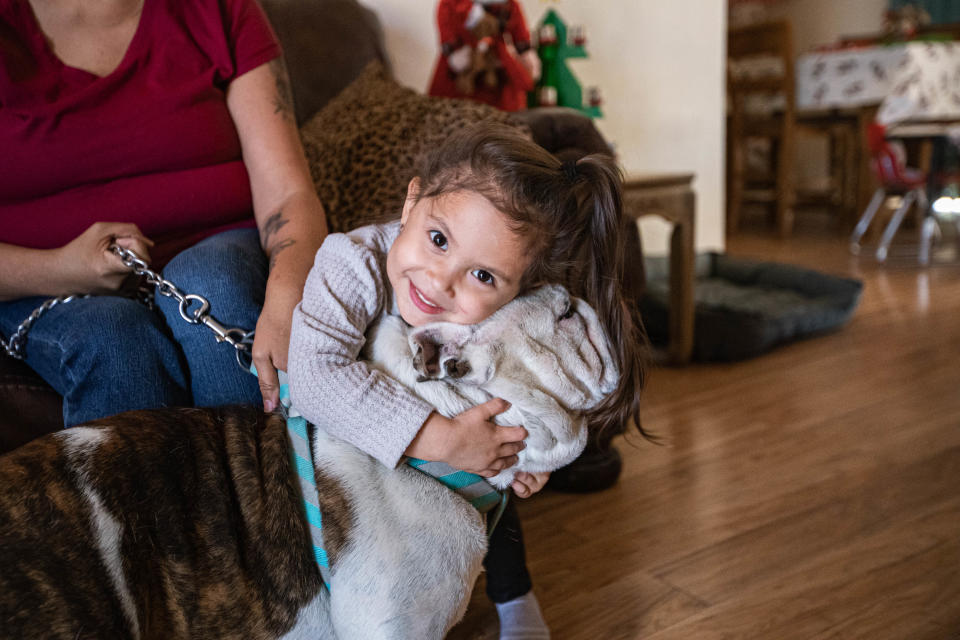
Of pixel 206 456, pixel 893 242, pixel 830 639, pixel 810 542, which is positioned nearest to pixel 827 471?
pixel 810 542

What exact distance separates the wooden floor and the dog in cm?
50

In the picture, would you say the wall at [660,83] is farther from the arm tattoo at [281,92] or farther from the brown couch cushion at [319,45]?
the arm tattoo at [281,92]

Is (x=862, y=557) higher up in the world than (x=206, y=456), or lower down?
lower down

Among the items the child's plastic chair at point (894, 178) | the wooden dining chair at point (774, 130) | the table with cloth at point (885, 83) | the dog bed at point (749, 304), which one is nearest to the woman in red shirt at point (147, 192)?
the dog bed at point (749, 304)

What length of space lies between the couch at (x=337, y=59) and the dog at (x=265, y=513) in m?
0.75

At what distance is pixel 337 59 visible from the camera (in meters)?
1.91

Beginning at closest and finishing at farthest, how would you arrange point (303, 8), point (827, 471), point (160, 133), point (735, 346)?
point (160, 133) → point (827, 471) → point (303, 8) → point (735, 346)

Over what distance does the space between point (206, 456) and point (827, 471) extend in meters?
1.40

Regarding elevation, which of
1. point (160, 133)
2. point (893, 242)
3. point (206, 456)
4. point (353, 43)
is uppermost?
point (353, 43)

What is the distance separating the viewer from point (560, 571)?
141cm

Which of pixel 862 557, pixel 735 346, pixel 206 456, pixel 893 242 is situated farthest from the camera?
pixel 893 242

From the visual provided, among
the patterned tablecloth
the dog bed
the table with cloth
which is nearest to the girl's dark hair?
the dog bed

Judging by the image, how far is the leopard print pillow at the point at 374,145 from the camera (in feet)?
4.84

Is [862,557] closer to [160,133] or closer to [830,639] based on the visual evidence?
[830,639]
